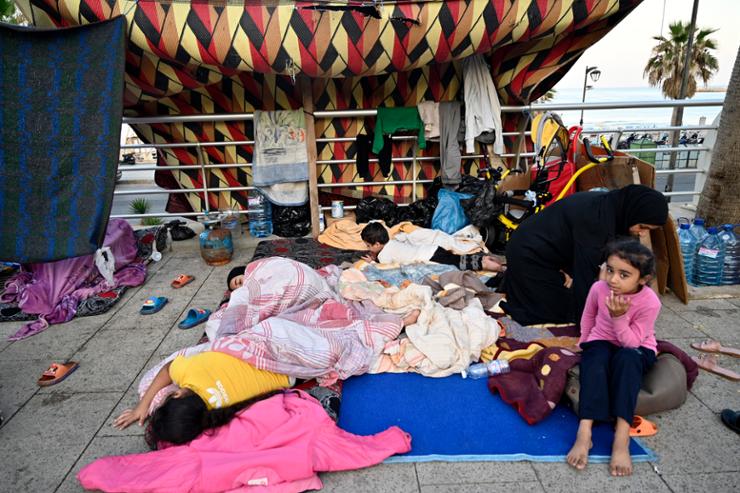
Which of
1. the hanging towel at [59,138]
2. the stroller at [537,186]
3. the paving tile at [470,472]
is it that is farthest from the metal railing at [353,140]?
the paving tile at [470,472]

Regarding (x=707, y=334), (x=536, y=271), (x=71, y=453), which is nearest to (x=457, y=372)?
(x=536, y=271)

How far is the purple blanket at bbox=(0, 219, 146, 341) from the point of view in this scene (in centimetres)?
371

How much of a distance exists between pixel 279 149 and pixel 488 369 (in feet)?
12.1

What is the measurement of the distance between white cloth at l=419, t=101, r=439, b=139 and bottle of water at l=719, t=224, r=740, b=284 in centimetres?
297

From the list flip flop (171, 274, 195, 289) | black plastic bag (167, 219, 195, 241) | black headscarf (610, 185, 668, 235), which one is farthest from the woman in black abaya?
black plastic bag (167, 219, 195, 241)

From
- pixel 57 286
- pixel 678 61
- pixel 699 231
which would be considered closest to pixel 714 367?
pixel 699 231

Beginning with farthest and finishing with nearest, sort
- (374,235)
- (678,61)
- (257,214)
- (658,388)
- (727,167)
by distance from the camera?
(678,61), (257,214), (374,235), (727,167), (658,388)

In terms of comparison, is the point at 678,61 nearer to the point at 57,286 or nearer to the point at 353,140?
the point at 353,140

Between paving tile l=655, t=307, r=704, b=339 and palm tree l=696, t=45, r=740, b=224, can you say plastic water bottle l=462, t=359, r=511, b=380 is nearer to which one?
paving tile l=655, t=307, r=704, b=339

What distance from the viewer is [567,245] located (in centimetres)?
314

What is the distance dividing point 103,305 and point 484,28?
13.5ft

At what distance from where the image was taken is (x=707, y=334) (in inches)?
125

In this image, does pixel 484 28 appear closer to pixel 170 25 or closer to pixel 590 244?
pixel 590 244

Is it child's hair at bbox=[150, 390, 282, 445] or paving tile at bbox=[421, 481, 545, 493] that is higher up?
child's hair at bbox=[150, 390, 282, 445]
